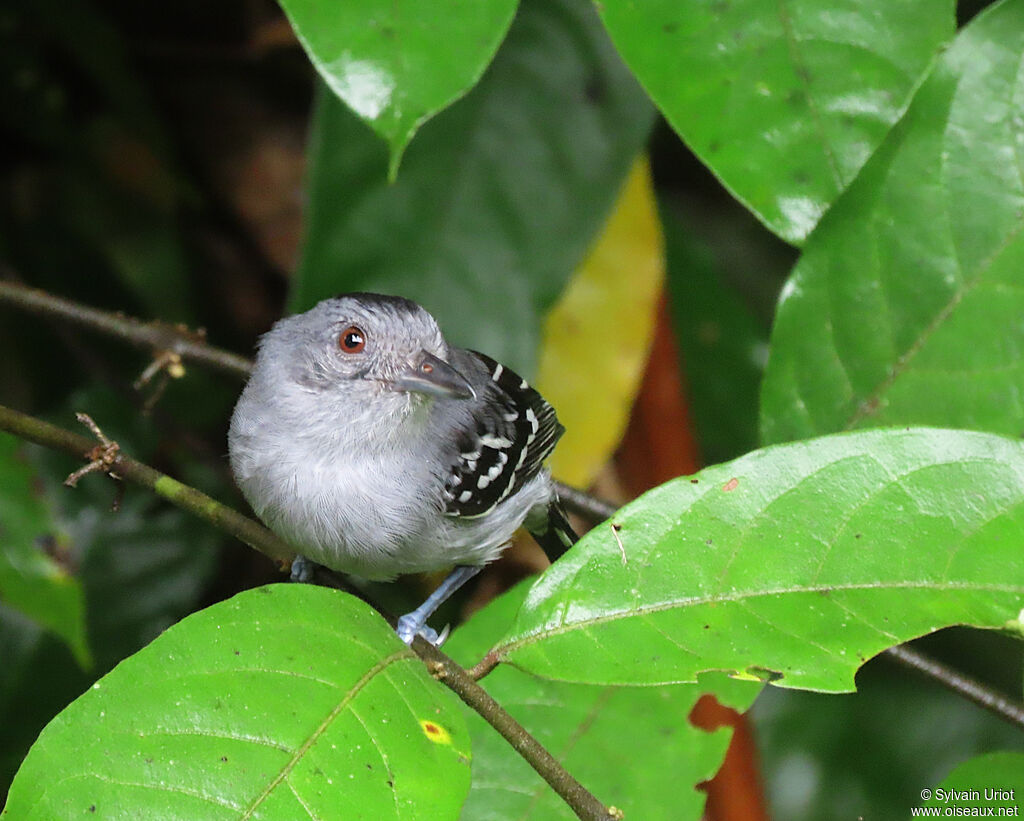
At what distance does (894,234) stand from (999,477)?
758 millimetres

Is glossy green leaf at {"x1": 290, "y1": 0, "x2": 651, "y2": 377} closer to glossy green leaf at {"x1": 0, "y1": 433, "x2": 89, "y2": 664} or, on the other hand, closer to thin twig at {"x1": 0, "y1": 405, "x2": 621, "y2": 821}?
glossy green leaf at {"x1": 0, "y1": 433, "x2": 89, "y2": 664}

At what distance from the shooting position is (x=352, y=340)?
284 cm

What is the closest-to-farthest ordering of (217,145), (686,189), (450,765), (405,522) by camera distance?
1. (450,765)
2. (405,522)
3. (217,145)
4. (686,189)

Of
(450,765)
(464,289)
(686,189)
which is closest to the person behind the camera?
(450,765)

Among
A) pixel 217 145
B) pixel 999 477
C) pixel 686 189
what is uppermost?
pixel 999 477

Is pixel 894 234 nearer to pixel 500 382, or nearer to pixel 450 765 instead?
pixel 500 382

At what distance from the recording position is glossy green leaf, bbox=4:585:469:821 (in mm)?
1529

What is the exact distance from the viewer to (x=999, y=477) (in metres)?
1.82

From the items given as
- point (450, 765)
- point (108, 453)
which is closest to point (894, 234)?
point (450, 765)

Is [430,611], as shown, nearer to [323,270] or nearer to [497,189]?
[323,270]

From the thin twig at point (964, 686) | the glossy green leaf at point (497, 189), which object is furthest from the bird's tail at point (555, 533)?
the thin twig at point (964, 686)

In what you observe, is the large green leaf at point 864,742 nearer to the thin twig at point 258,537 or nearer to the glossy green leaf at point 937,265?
the glossy green leaf at point 937,265

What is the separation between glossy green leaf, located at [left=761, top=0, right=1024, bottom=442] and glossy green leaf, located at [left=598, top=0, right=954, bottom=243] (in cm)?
8

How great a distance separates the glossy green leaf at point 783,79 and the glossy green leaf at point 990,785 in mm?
1134
